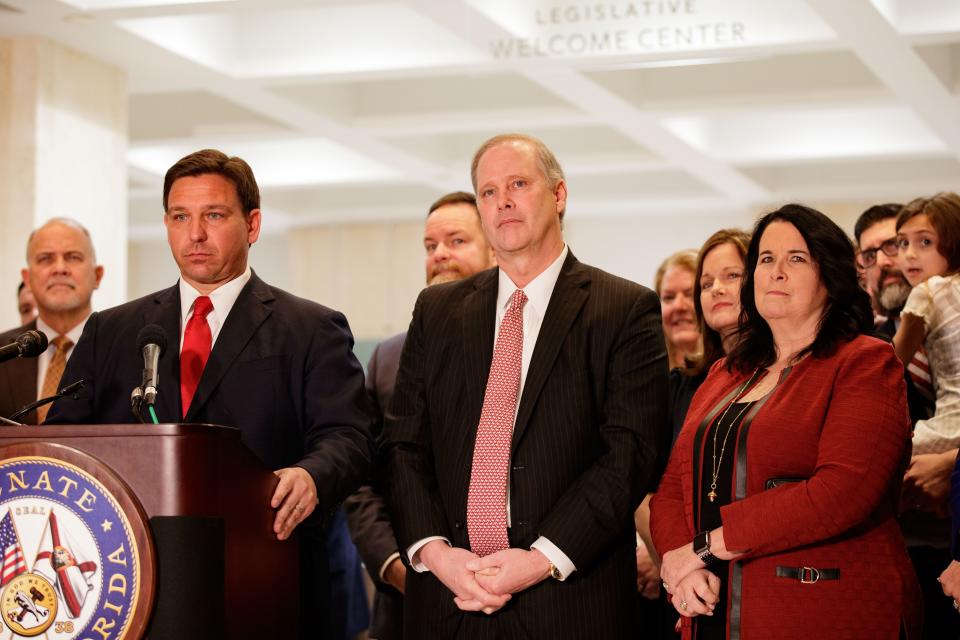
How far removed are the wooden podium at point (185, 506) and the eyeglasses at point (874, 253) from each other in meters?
2.68

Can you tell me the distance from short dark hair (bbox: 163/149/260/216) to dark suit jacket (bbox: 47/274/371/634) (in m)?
0.21

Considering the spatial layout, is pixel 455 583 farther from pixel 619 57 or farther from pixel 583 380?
pixel 619 57

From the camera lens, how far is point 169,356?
2.78 meters

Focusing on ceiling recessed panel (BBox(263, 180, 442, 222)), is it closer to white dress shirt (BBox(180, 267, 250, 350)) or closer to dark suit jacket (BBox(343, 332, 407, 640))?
dark suit jacket (BBox(343, 332, 407, 640))

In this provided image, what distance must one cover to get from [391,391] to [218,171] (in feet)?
3.88

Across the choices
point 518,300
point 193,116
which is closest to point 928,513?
point 518,300

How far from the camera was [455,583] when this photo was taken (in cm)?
258

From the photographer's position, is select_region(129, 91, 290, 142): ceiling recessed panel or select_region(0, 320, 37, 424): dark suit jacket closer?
select_region(0, 320, 37, 424): dark suit jacket

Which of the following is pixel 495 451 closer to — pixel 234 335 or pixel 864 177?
pixel 234 335

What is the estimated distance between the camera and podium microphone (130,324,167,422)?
2.25m

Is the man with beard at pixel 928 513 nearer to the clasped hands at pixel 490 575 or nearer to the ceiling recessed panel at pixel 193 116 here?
the clasped hands at pixel 490 575

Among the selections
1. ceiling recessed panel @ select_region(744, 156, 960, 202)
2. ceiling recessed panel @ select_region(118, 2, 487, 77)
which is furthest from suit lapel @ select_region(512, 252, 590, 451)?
ceiling recessed panel @ select_region(744, 156, 960, 202)

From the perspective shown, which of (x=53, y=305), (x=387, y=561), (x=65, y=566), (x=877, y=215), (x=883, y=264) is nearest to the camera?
(x=65, y=566)

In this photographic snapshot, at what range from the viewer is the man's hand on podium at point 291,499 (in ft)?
8.02
